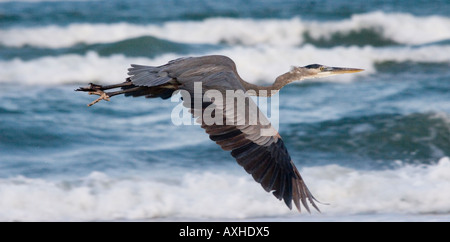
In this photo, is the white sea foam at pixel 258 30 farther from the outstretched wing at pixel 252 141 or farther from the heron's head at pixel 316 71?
the outstretched wing at pixel 252 141

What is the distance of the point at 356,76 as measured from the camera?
15.0 meters

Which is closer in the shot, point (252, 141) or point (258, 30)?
point (252, 141)

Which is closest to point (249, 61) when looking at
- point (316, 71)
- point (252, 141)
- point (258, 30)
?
point (258, 30)

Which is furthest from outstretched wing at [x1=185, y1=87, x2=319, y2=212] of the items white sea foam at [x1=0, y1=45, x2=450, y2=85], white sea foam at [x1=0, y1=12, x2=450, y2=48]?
white sea foam at [x1=0, y1=12, x2=450, y2=48]

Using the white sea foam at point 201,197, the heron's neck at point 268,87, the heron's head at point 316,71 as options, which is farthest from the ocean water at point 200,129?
the heron's head at point 316,71

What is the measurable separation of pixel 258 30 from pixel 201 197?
9953 millimetres

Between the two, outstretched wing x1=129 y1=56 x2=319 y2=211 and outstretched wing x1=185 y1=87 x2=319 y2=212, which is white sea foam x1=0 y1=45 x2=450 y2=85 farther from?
outstretched wing x1=185 y1=87 x2=319 y2=212

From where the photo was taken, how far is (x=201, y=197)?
867cm

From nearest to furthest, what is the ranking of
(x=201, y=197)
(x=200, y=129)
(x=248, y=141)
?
(x=248, y=141) < (x=201, y=197) < (x=200, y=129)

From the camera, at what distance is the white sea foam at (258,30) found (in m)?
17.2

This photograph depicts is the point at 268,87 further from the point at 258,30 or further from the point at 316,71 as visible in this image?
the point at 258,30

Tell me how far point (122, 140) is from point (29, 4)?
31.9 ft

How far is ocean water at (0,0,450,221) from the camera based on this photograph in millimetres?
8500

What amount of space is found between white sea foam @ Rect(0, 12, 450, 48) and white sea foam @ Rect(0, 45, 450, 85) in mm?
882
